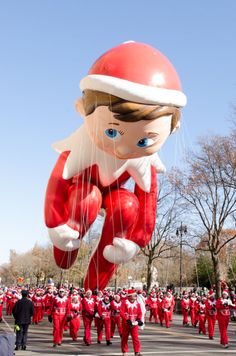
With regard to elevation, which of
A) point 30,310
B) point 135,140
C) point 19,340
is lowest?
point 19,340

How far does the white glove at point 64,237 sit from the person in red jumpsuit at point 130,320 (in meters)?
1.86

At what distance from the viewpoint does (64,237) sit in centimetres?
1077

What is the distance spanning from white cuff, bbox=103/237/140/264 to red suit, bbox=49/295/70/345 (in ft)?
6.84

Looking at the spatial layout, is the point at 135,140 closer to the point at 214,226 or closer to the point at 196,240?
the point at 214,226

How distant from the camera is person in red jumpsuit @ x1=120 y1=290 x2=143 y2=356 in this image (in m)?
10.4

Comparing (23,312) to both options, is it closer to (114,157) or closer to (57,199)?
(57,199)

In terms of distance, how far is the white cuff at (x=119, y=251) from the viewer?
1109cm

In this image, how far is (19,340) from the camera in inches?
433

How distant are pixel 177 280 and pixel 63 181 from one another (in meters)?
48.4

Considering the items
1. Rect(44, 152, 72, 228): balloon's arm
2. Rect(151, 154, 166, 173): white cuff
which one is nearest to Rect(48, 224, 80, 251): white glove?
Rect(44, 152, 72, 228): balloon's arm

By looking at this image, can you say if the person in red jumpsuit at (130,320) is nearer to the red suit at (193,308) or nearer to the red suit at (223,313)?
the red suit at (223,313)

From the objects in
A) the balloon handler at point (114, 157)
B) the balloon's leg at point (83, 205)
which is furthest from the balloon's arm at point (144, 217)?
the balloon's leg at point (83, 205)

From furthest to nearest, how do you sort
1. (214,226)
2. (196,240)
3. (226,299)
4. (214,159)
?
(196,240)
(214,226)
(214,159)
(226,299)

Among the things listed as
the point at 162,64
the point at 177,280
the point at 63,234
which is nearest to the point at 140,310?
the point at 63,234
